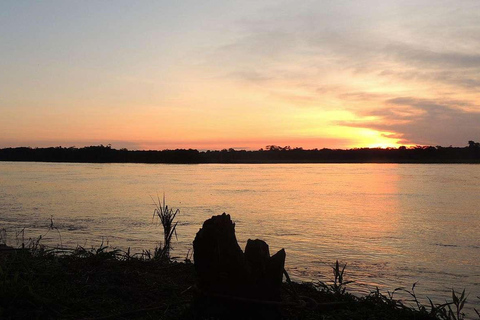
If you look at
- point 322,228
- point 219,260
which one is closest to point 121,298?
point 219,260

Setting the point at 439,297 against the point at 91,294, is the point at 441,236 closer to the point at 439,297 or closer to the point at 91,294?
the point at 439,297

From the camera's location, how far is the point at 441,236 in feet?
67.4

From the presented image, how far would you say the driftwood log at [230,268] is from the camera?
15.7ft

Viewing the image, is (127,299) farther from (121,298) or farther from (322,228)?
(322,228)

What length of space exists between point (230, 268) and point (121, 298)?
1.32m

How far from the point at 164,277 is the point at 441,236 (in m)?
17.4

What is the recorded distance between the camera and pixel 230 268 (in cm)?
480

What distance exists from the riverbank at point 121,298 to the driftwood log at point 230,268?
143mm

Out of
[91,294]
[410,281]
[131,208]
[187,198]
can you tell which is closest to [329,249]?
[410,281]

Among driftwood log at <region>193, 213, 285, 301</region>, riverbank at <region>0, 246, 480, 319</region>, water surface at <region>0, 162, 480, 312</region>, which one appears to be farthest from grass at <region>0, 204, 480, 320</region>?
water surface at <region>0, 162, 480, 312</region>

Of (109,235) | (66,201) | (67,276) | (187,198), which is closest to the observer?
(67,276)

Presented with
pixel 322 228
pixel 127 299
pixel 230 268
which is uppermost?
pixel 230 268

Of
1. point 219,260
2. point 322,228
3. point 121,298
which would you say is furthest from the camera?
point 322,228

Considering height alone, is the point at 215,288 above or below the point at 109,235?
above
